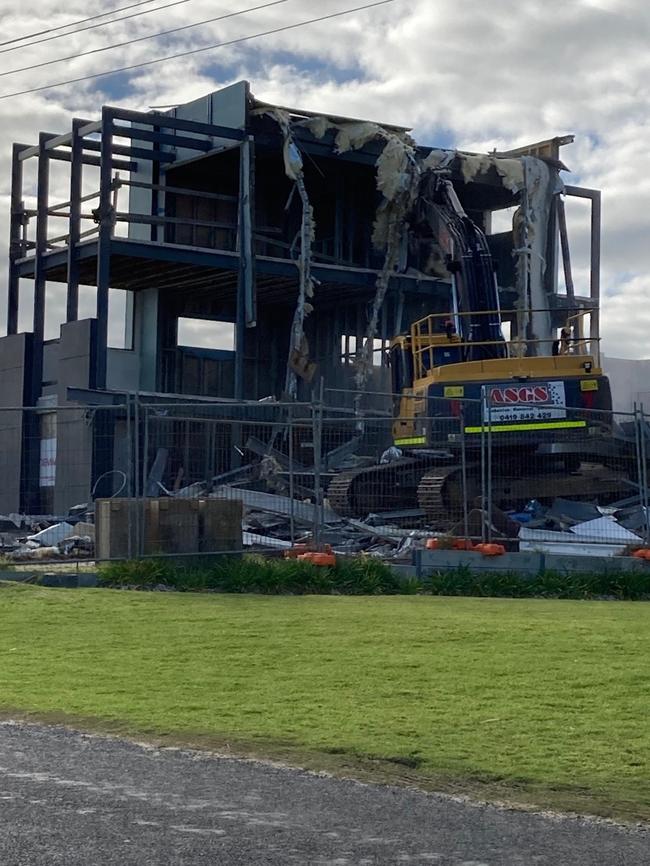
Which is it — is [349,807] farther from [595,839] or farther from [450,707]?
[450,707]

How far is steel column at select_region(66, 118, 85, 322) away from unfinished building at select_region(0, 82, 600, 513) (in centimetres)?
3

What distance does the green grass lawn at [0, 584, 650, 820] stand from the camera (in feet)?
20.7

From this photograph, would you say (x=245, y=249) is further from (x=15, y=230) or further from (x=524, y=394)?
(x=524, y=394)

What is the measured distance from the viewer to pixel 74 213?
30.4 meters

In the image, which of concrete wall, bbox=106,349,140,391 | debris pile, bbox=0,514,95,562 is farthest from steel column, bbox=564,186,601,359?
debris pile, bbox=0,514,95,562

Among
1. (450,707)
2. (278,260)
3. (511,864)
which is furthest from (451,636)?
(278,260)

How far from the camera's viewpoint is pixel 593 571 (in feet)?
53.6

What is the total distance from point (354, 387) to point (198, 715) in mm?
27164

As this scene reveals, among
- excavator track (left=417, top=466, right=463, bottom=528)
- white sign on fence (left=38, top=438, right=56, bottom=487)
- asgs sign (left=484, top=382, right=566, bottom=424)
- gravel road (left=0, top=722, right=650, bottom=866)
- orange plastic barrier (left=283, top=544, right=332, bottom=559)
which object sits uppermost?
asgs sign (left=484, top=382, right=566, bottom=424)

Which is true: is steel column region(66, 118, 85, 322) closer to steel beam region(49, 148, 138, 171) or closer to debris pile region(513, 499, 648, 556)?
steel beam region(49, 148, 138, 171)

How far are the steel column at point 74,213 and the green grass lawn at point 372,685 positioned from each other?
17773 mm

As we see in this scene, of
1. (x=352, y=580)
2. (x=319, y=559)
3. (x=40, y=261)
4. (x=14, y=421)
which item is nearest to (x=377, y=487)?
(x=319, y=559)

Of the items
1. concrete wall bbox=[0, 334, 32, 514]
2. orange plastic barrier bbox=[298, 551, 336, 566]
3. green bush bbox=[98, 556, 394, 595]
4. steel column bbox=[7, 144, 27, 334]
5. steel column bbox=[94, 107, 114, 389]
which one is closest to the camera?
green bush bbox=[98, 556, 394, 595]

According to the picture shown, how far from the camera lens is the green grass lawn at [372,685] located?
6301 mm
